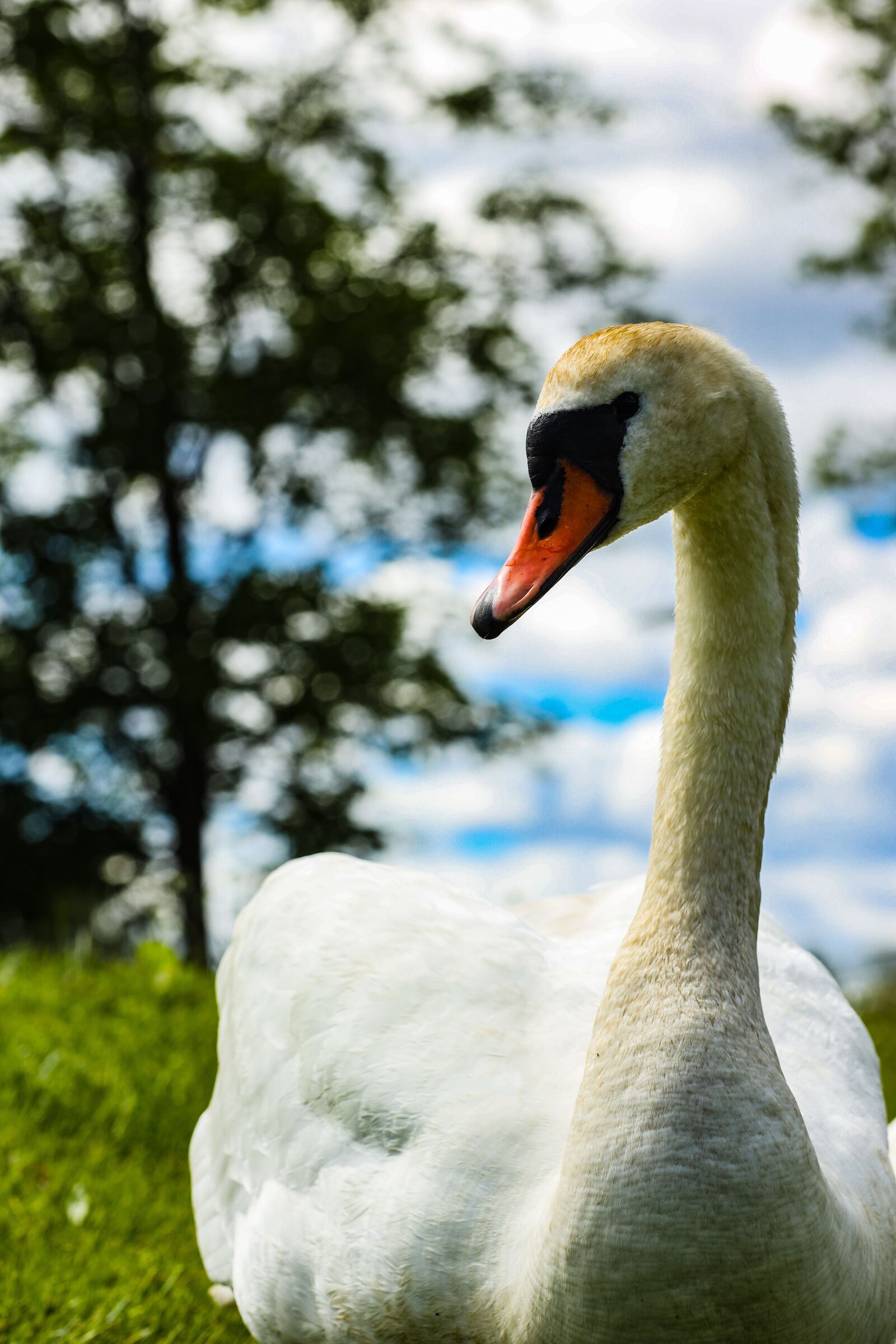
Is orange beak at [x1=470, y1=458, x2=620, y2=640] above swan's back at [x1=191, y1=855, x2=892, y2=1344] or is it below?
above

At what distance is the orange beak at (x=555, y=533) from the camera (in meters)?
2.06

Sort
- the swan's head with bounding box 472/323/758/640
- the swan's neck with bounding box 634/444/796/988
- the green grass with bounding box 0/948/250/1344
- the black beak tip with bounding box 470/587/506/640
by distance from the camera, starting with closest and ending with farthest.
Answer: the black beak tip with bounding box 470/587/506/640 < the swan's head with bounding box 472/323/758/640 < the swan's neck with bounding box 634/444/796/988 < the green grass with bounding box 0/948/250/1344

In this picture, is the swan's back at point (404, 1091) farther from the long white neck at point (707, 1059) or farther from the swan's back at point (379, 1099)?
the long white neck at point (707, 1059)

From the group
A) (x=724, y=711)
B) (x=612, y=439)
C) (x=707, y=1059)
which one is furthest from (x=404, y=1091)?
(x=612, y=439)

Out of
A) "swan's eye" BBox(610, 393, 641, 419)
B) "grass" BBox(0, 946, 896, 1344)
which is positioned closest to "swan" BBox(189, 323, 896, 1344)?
"swan's eye" BBox(610, 393, 641, 419)

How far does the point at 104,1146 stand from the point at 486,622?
9.10 feet

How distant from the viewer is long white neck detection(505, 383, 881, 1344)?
2037 mm

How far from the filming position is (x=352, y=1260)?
243 centimetres

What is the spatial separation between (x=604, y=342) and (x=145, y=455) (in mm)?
11443

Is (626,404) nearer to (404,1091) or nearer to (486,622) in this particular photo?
(486,622)

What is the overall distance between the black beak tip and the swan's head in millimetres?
Result: 89

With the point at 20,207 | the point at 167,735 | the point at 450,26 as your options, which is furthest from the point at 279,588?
the point at 450,26

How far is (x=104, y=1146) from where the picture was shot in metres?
4.07

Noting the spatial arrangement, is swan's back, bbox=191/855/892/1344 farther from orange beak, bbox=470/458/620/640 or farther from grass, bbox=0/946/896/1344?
orange beak, bbox=470/458/620/640
